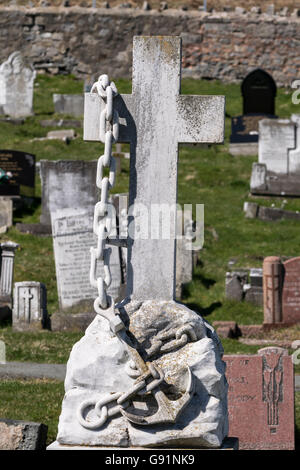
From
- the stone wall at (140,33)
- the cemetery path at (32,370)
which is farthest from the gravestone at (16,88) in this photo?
the cemetery path at (32,370)

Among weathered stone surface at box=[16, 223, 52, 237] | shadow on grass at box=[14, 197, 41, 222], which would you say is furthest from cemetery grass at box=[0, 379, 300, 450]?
shadow on grass at box=[14, 197, 41, 222]

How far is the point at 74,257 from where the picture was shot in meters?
14.3

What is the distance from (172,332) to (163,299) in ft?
0.92

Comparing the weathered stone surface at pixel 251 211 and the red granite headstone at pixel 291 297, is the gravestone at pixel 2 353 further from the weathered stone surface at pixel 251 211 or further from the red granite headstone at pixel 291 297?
the weathered stone surface at pixel 251 211

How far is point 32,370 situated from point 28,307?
239 centimetres

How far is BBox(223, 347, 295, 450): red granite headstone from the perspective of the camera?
8.21m

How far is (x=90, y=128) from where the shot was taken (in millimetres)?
5781

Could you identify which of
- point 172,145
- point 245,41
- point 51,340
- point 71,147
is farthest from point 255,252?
point 245,41

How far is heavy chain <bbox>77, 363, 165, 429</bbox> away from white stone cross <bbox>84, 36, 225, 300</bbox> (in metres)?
0.57

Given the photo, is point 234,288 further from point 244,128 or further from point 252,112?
point 252,112

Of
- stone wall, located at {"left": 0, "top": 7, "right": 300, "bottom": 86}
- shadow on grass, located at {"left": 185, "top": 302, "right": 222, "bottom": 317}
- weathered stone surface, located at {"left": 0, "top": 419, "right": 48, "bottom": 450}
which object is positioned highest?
stone wall, located at {"left": 0, "top": 7, "right": 300, "bottom": 86}

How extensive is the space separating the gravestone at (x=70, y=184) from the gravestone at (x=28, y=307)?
3867mm

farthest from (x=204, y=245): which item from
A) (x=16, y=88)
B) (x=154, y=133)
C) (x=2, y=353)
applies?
(x=16, y=88)

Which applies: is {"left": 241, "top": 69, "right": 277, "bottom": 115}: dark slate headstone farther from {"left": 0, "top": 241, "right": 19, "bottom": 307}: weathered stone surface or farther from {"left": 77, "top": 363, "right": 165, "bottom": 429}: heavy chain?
{"left": 77, "top": 363, "right": 165, "bottom": 429}: heavy chain
